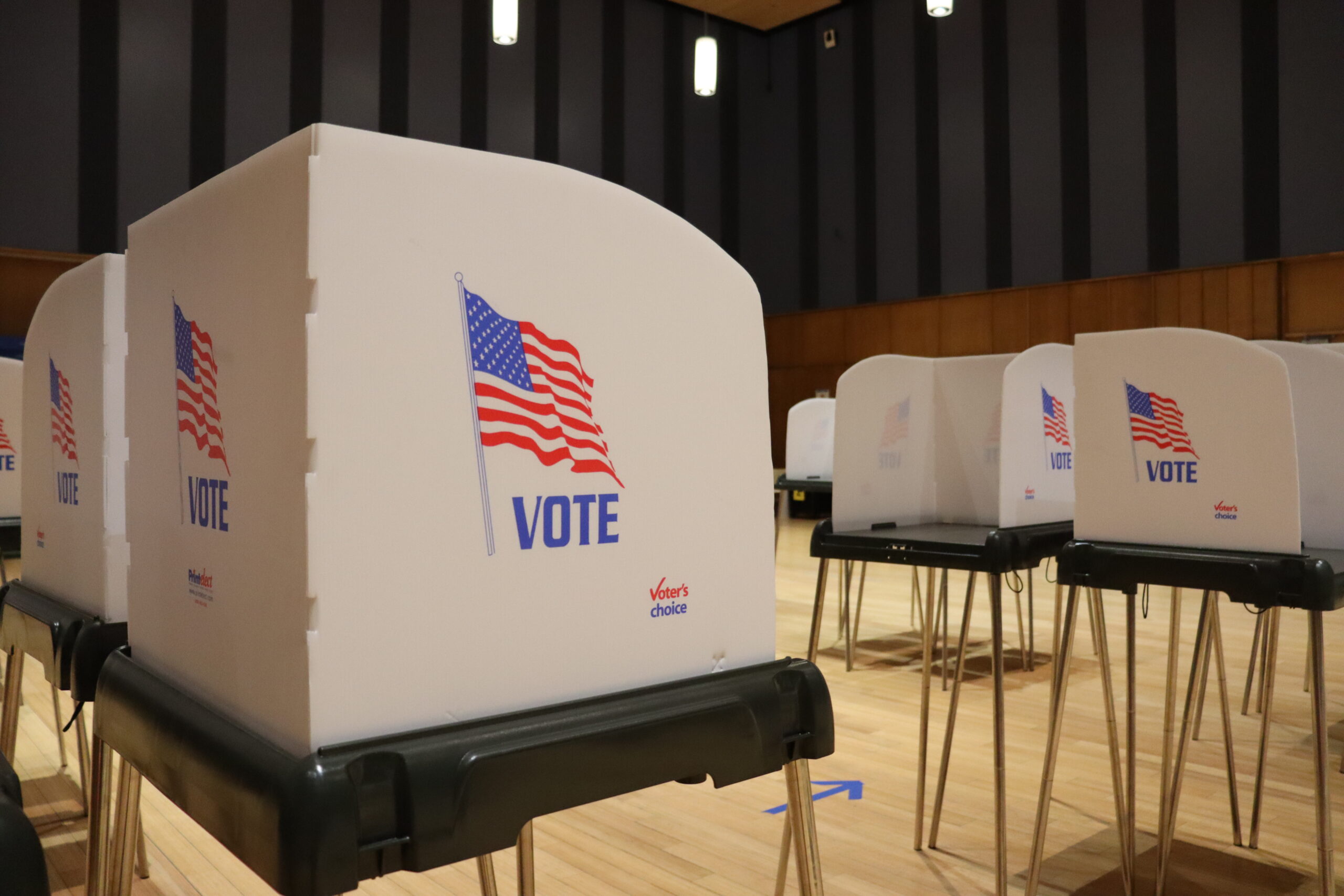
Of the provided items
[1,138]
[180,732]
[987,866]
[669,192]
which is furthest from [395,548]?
[669,192]

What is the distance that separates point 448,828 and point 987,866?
1.52 meters

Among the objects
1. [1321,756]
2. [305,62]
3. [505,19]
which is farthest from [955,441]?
[305,62]

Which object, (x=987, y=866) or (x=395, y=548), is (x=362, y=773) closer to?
(x=395, y=548)

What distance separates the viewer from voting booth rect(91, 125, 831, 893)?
0.56 meters

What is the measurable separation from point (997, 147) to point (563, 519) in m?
8.72

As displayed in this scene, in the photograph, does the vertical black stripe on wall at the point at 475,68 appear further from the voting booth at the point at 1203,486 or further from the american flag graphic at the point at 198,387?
the american flag graphic at the point at 198,387

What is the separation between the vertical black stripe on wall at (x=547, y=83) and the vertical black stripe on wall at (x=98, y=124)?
10.7ft

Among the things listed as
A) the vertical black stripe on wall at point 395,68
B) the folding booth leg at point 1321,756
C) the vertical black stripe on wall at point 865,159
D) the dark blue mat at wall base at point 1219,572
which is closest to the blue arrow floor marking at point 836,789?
the dark blue mat at wall base at point 1219,572

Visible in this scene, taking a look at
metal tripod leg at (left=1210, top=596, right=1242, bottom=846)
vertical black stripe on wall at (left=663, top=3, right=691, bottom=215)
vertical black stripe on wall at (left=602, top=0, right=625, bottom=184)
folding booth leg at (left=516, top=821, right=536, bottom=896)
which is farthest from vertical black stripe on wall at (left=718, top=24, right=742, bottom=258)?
folding booth leg at (left=516, top=821, right=536, bottom=896)

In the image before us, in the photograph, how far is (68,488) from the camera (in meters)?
1.10

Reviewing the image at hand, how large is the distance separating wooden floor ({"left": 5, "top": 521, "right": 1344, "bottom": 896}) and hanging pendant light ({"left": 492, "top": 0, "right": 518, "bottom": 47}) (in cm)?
342

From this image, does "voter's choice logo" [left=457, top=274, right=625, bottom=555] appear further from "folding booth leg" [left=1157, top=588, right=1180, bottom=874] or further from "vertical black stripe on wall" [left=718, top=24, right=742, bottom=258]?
"vertical black stripe on wall" [left=718, top=24, right=742, bottom=258]

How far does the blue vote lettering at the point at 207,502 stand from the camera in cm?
66

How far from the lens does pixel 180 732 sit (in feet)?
2.16
